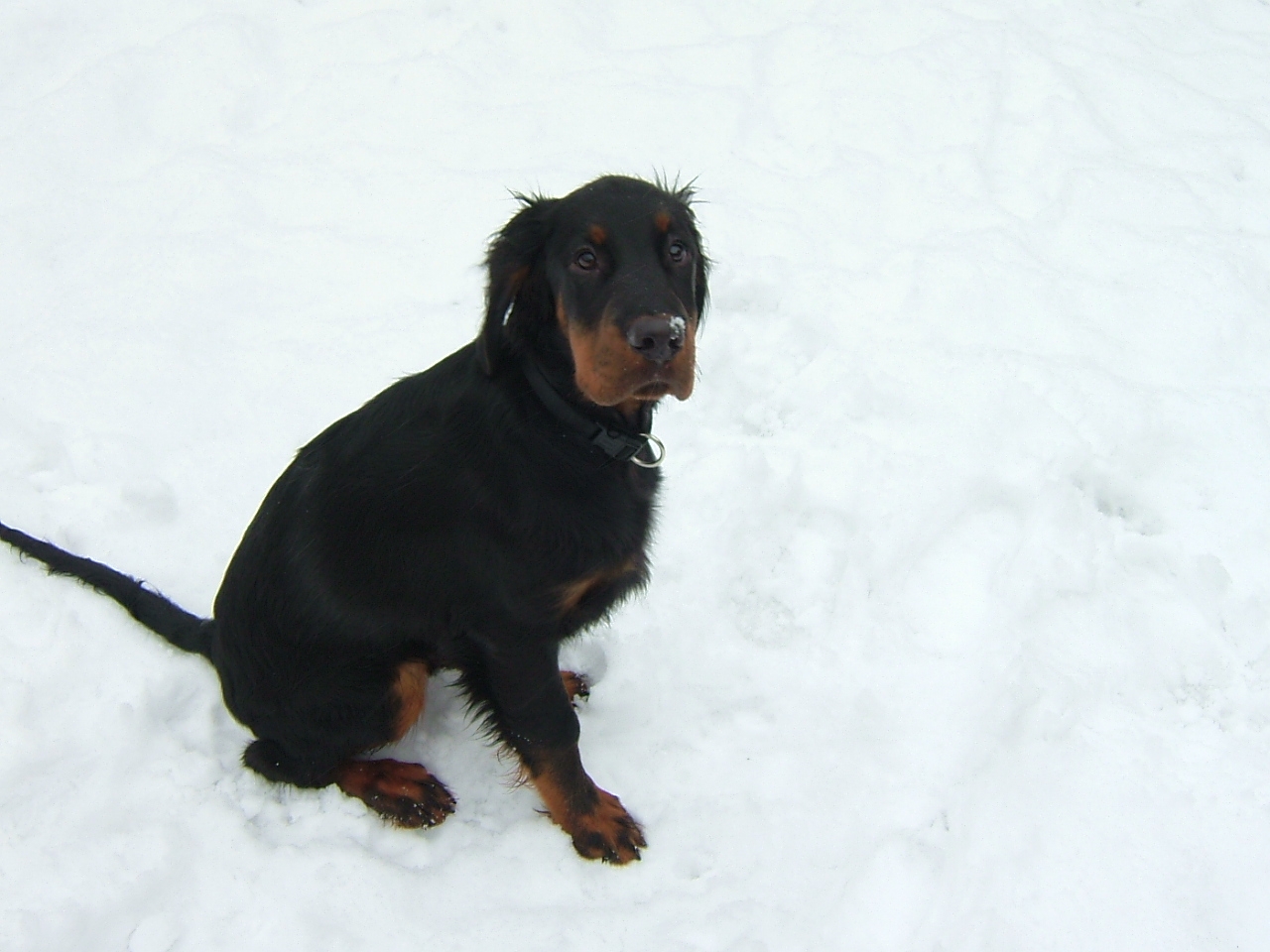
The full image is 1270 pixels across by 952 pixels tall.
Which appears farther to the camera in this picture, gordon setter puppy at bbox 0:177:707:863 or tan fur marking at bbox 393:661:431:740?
tan fur marking at bbox 393:661:431:740

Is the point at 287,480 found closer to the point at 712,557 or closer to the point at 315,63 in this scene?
the point at 712,557

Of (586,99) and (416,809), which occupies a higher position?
(586,99)

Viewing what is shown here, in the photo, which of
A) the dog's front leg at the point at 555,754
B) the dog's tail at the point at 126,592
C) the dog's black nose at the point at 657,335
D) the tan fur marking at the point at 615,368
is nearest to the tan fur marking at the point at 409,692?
the dog's front leg at the point at 555,754

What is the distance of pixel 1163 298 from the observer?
13.4ft

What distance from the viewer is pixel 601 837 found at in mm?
2504

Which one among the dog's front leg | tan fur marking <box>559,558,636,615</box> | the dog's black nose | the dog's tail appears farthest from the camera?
the dog's tail

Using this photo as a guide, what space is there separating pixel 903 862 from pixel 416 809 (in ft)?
4.29

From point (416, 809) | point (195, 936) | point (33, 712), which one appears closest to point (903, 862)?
point (416, 809)

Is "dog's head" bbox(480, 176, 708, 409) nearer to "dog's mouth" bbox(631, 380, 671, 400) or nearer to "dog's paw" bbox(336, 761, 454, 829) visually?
"dog's mouth" bbox(631, 380, 671, 400)

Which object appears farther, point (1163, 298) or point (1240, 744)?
point (1163, 298)

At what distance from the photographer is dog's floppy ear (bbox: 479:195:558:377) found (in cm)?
218

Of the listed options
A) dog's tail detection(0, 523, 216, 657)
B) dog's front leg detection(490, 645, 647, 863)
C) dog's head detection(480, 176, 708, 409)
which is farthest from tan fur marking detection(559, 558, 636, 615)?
dog's tail detection(0, 523, 216, 657)

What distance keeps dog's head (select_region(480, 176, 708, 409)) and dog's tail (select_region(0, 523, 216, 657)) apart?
4.19 ft

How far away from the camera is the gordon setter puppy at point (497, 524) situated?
2201mm
